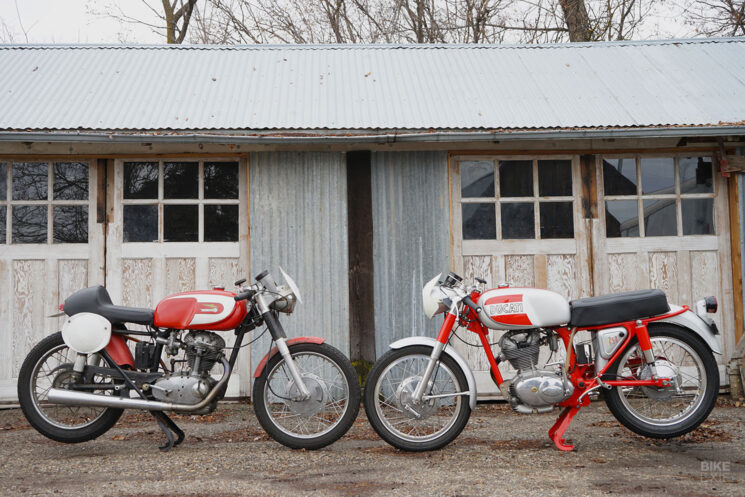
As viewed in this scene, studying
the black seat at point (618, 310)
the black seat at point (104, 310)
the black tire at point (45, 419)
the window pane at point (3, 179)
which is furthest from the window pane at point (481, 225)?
the window pane at point (3, 179)

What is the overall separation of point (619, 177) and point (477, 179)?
1244 millimetres

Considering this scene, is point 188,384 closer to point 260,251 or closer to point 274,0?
point 260,251

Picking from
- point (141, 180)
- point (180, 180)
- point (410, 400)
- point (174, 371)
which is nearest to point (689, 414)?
point (410, 400)

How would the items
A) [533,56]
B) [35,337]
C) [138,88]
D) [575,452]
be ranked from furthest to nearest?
[533,56]
[138,88]
[35,337]
[575,452]

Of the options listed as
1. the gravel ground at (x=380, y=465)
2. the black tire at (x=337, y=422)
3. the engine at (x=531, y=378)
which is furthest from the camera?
the black tire at (x=337, y=422)

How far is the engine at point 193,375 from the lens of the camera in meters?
4.06

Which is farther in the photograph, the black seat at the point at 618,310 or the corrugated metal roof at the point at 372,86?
the corrugated metal roof at the point at 372,86

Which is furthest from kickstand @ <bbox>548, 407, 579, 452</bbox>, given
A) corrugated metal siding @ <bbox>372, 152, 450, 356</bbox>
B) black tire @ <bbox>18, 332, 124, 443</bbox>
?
black tire @ <bbox>18, 332, 124, 443</bbox>

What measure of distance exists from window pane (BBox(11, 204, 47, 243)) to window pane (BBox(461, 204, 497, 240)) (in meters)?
3.61

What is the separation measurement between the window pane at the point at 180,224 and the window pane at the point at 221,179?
0.21m

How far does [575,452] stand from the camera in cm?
395

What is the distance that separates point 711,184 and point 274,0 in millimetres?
12168

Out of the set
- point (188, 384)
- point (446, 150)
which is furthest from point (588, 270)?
point (188, 384)

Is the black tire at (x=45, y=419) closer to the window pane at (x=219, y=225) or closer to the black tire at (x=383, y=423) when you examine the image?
the black tire at (x=383, y=423)
